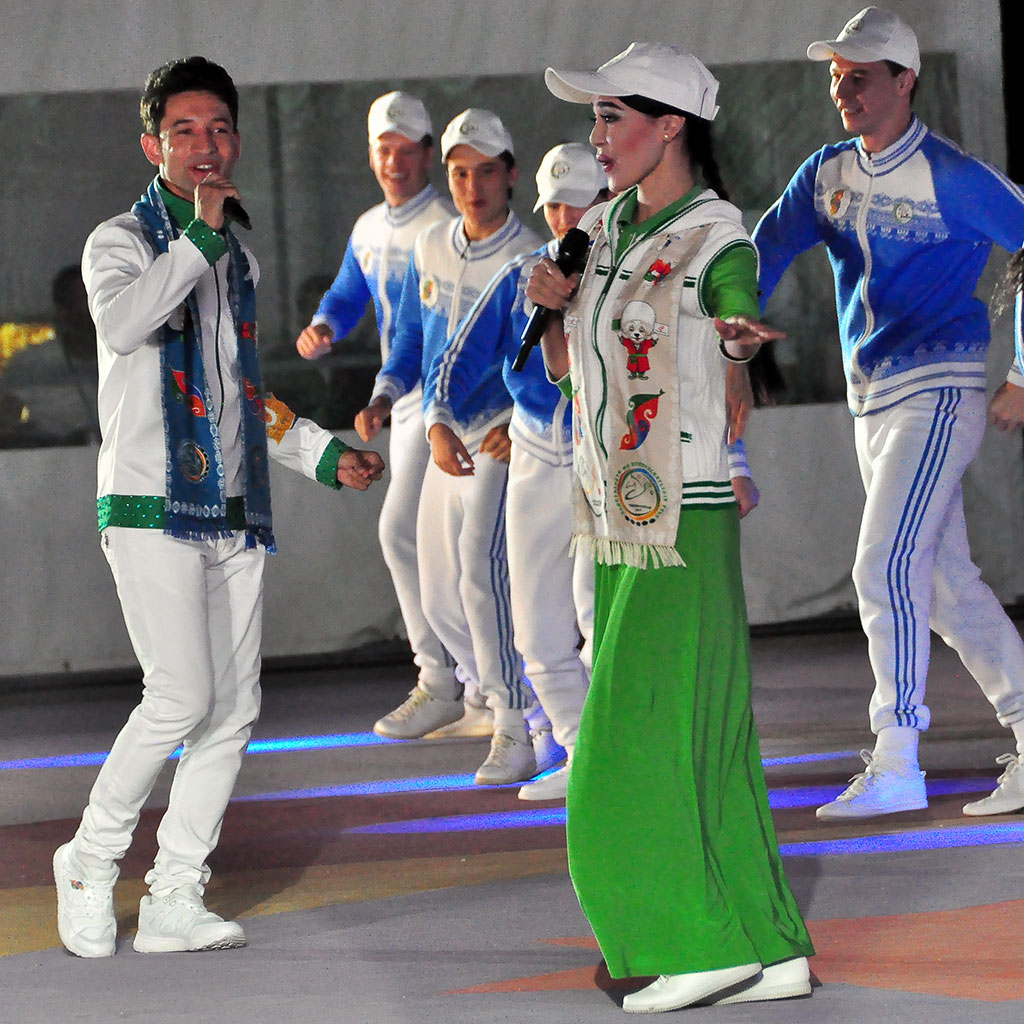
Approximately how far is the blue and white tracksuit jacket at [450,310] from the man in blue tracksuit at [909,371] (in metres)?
1.19

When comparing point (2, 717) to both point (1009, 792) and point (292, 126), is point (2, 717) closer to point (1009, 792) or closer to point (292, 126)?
point (292, 126)

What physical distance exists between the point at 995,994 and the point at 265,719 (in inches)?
173

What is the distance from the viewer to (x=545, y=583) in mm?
5309

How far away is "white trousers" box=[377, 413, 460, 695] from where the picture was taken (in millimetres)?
6523

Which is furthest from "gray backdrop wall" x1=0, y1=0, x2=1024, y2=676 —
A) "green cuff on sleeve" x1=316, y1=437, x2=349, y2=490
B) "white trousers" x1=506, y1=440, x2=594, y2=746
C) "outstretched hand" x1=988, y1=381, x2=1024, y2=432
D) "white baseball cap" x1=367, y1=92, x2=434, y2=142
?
"green cuff on sleeve" x1=316, y1=437, x2=349, y2=490

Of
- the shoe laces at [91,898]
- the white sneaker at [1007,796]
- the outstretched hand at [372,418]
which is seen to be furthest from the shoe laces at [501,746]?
the shoe laces at [91,898]

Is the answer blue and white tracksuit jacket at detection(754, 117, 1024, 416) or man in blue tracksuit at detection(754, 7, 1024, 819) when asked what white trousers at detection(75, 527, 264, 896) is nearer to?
man in blue tracksuit at detection(754, 7, 1024, 819)

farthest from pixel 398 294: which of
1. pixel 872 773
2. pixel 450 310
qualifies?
pixel 872 773

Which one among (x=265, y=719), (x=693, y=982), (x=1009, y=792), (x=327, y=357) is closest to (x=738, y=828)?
(x=693, y=982)

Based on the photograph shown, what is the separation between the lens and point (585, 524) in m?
Result: 3.38

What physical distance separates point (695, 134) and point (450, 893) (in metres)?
1.78

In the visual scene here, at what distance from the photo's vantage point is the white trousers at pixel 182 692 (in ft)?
12.0

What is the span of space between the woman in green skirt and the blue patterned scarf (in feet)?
2.62

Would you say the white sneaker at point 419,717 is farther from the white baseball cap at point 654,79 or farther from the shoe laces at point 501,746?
the white baseball cap at point 654,79
